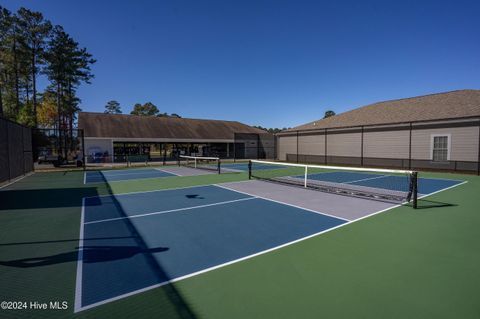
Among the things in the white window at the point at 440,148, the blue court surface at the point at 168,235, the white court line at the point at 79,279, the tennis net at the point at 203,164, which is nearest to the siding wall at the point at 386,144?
the white window at the point at 440,148

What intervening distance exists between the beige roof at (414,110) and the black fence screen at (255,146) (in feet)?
33.1

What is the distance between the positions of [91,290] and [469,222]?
8.54 m

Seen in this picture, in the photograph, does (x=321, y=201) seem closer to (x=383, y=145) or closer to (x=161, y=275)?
(x=161, y=275)

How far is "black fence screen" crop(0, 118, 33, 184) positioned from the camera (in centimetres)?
1252

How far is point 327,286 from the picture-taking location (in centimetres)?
362

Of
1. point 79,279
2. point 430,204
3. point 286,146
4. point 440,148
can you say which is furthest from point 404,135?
point 79,279

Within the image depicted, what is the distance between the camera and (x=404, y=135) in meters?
21.9

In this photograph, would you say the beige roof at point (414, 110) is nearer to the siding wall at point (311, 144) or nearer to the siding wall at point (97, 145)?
the siding wall at point (311, 144)

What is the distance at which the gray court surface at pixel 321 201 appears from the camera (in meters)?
7.64

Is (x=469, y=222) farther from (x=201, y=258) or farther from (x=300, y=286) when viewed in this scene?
(x=201, y=258)

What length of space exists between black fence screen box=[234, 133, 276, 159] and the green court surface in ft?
112

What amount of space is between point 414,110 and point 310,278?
26101 millimetres

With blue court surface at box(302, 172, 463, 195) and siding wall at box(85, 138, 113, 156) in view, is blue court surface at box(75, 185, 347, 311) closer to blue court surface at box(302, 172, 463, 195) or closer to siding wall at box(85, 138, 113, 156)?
blue court surface at box(302, 172, 463, 195)

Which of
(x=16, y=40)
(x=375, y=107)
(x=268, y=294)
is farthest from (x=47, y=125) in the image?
(x=268, y=294)
